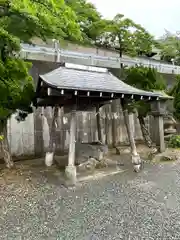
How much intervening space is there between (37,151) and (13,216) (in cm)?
465

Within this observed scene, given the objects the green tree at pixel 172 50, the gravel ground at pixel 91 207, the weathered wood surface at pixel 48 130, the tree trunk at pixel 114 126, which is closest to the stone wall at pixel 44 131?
the weathered wood surface at pixel 48 130

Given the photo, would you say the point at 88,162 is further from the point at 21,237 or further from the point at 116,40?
the point at 116,40

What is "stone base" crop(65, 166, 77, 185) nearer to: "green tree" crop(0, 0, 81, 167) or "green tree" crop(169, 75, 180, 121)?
"green tree" crop(0, 0, 81, 167)

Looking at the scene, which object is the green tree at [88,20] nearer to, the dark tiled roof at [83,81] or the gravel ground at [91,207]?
the dark tiled roof at [83,81]

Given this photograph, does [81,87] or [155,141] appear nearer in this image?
[81,87]

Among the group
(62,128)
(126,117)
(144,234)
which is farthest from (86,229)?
(62,128)

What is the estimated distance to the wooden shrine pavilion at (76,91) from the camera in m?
5.98

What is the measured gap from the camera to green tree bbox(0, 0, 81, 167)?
5.04m

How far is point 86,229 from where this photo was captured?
3.88m

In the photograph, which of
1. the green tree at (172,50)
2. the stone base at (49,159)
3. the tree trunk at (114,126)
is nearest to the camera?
the stone base at (49,159)

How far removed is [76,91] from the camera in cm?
592

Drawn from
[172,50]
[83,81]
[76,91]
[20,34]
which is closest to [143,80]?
[83,81]

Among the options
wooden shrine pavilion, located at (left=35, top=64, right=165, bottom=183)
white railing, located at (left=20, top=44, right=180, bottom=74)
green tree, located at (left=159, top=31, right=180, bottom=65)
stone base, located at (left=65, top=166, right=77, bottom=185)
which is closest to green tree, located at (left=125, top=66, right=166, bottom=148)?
white railing, located at (left=20, top=44, right=180, bottom=74)

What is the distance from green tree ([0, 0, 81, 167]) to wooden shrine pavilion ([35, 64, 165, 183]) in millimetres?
517
